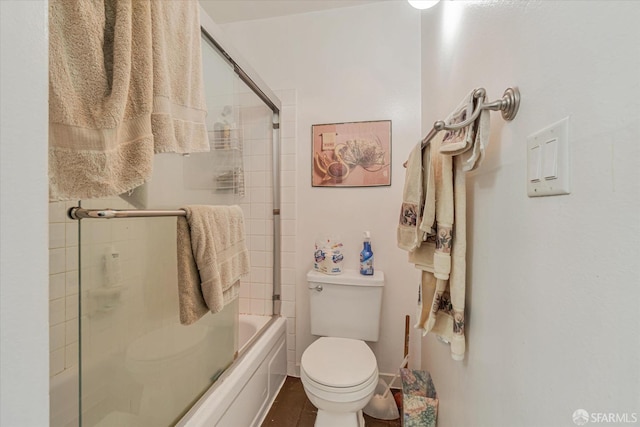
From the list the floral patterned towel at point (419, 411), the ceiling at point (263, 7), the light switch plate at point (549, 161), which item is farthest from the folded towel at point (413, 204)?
the ceiling at point (263, 7)

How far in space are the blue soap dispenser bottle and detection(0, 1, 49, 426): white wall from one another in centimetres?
137

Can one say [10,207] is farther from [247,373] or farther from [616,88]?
[247,373]

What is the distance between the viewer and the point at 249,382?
118 centimetres

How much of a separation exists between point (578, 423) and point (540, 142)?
45 cm

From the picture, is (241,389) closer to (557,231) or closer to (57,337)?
(57,337)

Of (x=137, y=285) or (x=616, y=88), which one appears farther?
(x=137, y=285)

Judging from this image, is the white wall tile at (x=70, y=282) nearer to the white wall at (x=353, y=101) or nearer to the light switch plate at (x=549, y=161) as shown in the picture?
the white wall at (x=353, y=101)

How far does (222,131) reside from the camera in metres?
1.14

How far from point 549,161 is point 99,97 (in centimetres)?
87

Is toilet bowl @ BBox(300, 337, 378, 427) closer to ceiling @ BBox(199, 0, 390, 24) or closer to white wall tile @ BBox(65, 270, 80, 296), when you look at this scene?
white wall tile @ BBox(65, 270, 80, 296)

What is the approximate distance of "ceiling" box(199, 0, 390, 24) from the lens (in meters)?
1.62

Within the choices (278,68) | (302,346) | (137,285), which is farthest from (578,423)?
(278,68)

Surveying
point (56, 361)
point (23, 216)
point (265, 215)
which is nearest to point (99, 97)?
point (23, 216)

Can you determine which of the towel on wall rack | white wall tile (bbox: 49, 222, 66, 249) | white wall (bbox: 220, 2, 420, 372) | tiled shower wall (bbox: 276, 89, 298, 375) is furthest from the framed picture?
white wall tile (bbox: 49, 222, 66, 249)
